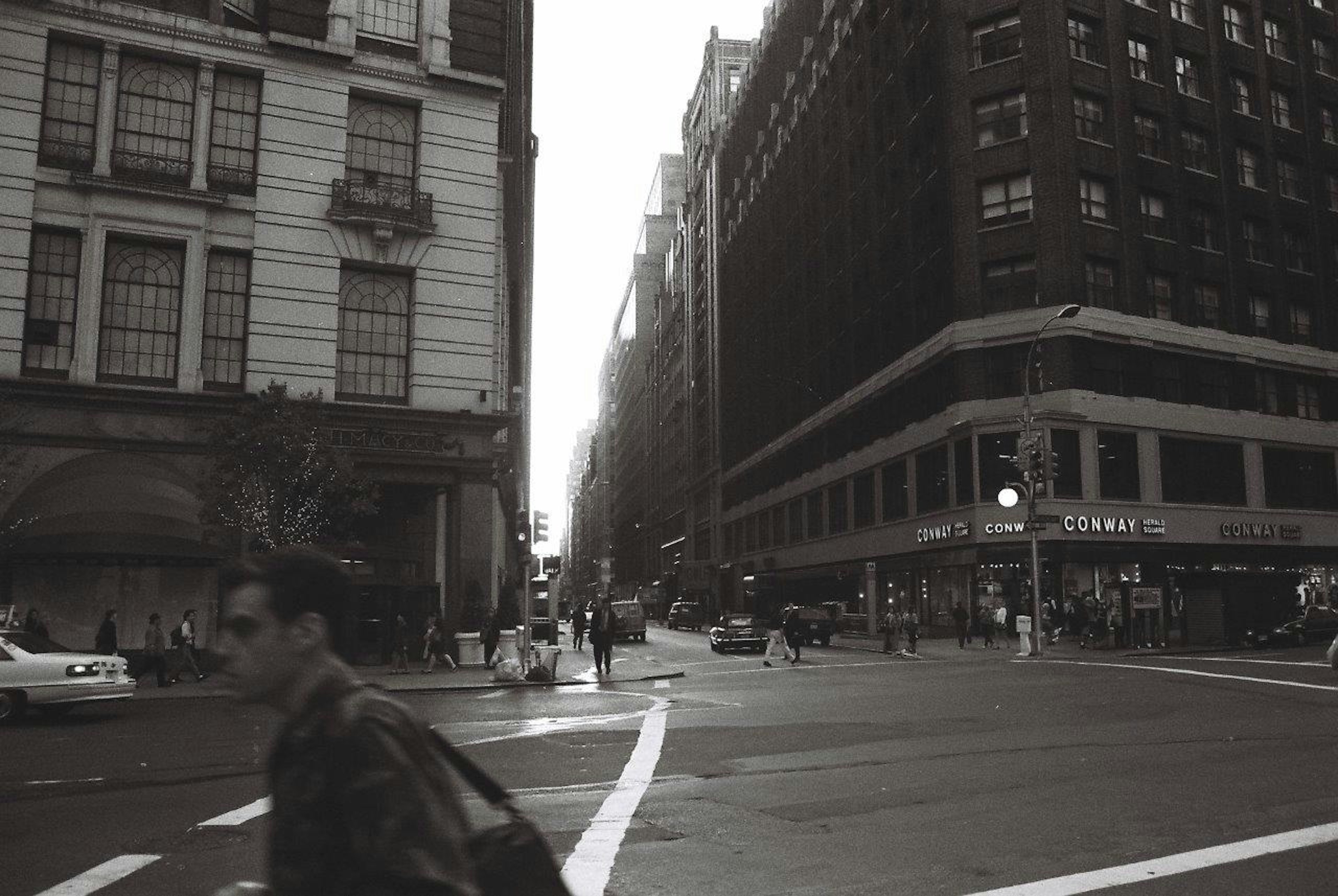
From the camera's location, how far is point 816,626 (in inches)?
1806

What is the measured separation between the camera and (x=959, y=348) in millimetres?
43188

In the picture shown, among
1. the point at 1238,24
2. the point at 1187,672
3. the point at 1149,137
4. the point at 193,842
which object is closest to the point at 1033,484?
the point at 1187,672

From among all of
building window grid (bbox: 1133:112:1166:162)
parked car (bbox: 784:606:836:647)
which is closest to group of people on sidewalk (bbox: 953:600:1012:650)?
parked car (bbox: 784:606:836:647)

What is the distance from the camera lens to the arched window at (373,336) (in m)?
31.3

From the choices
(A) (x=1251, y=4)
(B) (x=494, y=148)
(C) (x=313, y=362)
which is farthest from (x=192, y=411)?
(A) (x=1251, y=4)

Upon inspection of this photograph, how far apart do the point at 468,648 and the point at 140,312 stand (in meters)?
13.2

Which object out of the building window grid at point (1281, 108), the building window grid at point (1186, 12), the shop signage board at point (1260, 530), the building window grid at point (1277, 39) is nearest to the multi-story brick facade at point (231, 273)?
the building window grid at point (1186, 12)

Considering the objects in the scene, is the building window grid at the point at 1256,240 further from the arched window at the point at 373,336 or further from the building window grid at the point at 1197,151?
the arched window at the point at 373,336

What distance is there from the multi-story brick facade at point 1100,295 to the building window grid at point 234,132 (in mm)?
27345

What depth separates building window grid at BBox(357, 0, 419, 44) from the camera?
32.6 m

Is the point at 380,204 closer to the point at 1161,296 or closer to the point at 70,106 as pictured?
the point at 70,106

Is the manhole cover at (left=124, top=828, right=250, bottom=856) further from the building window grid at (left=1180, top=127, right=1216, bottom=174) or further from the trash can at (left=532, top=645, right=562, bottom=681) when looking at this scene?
the building window grid at (left=1180, top=127, right=1216, bottom=174)

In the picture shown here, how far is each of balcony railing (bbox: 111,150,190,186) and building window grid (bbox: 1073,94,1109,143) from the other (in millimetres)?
34215

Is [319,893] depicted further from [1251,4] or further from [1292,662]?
[1251,4]
